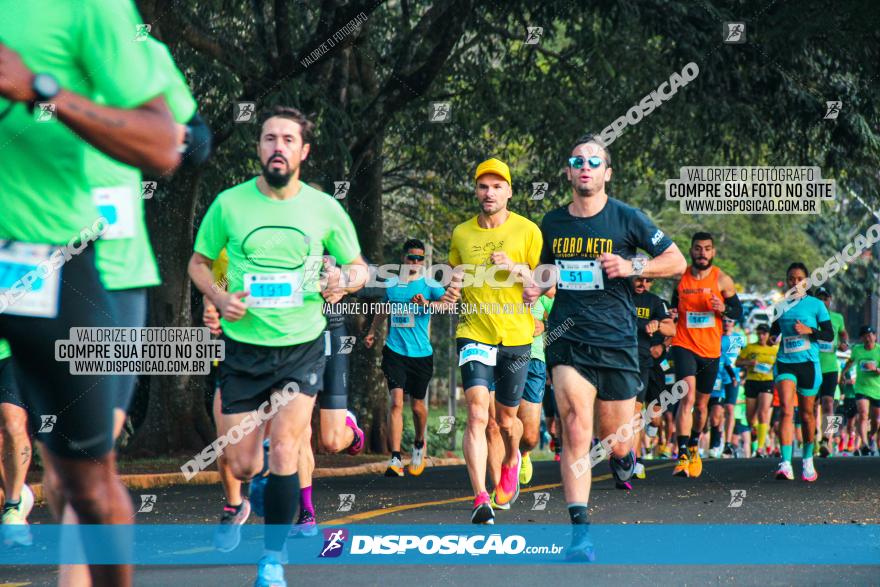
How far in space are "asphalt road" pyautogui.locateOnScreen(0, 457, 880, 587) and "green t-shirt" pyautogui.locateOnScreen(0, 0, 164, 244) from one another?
142 inches

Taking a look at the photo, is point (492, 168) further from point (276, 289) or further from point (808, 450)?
point (808, 450)

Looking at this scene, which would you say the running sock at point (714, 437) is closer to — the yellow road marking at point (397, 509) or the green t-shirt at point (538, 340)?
the yellow road marking at point (397, 509)

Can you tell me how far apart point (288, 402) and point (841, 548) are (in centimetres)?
332

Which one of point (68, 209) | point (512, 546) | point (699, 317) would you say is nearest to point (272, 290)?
point (512, 546)

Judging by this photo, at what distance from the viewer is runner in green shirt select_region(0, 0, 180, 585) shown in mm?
3582

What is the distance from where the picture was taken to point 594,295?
8.13m

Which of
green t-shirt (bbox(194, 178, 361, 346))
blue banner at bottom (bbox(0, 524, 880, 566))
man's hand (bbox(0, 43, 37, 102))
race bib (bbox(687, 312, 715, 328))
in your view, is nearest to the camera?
man's hand (bbox(0, 43, 37, 102))

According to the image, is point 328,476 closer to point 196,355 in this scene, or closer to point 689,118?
Answer: point 196,355

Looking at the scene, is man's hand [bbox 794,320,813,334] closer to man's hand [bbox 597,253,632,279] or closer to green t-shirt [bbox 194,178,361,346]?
man's hand [bbox 597,253,632,279]

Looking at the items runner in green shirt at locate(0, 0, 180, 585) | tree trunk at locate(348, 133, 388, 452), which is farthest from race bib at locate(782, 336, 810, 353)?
runner in green shirt at locate(0, 0, 180, 585)

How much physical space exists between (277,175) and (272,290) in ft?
1.70

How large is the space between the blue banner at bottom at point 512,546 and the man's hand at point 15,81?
4.36m

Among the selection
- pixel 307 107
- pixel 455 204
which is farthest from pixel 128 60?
pixel 455 204

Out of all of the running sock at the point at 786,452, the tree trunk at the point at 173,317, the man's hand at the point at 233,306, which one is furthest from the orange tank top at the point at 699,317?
the man's hand at the point at 233,306
